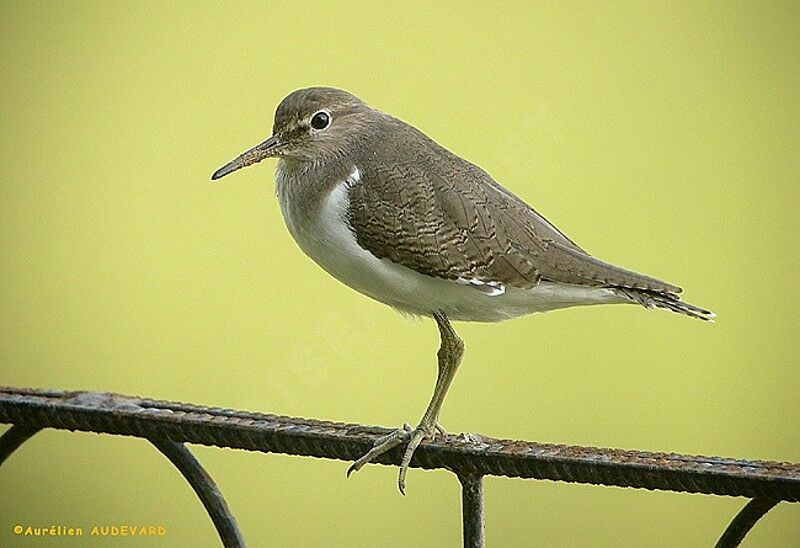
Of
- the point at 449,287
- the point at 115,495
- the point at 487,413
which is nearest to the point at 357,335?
the point at 487,413

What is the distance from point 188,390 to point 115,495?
0.20 m

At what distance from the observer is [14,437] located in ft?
2.68

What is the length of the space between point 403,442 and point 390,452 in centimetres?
2

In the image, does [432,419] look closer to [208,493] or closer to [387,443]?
[387,443]

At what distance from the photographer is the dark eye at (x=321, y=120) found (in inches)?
40.8

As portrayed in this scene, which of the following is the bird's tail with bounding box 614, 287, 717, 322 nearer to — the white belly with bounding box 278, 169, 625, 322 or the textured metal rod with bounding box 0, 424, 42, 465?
the white belly with bounding box 278, 169, 625, 322

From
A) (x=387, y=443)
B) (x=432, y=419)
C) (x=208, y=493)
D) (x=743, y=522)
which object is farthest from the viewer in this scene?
(x=432, y=419)

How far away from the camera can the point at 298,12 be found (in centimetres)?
170

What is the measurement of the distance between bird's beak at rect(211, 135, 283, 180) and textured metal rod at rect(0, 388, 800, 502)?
231 millimetres

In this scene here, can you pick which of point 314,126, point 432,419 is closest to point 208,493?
point 432,419

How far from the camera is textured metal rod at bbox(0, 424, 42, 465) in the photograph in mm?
810

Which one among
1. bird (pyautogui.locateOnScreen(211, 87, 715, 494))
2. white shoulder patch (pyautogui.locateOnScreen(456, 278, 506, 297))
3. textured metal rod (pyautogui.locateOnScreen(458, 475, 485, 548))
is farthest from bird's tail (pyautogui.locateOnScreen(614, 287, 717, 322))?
textured metal rod (pyautogui.locateOnScreen(458, 475, 485, 548))

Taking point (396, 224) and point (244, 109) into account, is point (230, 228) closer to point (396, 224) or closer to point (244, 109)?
point (244, 109)

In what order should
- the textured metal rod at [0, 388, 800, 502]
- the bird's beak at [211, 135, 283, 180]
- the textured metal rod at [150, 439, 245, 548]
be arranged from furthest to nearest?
the bird's beak at [211, 135, 283, 180], the textured metal rod at [150, 439, 245, 548], the textured metal rod at [0, 388, 800, 502]
